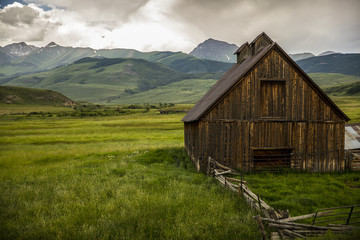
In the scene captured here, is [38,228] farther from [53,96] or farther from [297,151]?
[53,96]

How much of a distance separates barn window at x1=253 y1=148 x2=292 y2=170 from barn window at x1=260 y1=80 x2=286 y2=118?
2.79 meters

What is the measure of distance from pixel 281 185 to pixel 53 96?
21538 centimetres

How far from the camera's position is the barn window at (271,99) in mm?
18344

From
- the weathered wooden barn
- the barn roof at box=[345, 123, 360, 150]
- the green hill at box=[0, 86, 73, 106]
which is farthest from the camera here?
the green hill at box=[0, 86, 73, 106]

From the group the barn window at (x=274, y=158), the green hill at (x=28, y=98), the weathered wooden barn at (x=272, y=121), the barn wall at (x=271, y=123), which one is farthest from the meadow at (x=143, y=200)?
the green hill at (x=28, y=98)

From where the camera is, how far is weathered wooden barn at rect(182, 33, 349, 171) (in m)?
18.0

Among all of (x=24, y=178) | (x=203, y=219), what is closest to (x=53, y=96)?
(x=24, y=178)

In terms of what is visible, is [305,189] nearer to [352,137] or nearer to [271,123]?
[271,123]

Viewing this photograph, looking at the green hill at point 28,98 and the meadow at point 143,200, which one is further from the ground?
the green hill at point 28,98

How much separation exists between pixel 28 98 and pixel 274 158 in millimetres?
209282

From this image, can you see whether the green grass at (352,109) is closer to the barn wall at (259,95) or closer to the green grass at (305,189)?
the barn wall at (259,95)

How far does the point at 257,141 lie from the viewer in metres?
18.1

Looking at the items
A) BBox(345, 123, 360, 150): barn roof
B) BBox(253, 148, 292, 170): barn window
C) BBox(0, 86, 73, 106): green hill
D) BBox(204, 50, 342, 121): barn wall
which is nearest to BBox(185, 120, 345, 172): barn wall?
BBox(253, 148, 292, 170): barn window

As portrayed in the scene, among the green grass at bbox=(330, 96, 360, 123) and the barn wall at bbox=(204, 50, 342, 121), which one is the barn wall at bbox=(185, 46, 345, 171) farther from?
the green grass at bbox=(330, 96, 360, 123)
